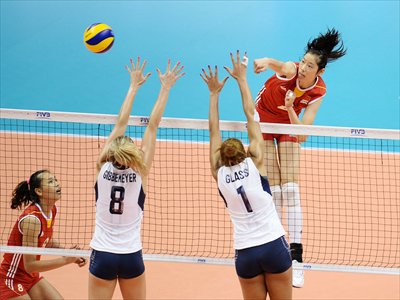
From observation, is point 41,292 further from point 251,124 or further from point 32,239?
point 251,124

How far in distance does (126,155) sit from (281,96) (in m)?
2.75

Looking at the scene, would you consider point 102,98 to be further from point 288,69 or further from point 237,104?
point 288,69

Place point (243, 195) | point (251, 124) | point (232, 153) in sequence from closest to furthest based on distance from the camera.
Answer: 1. point (243, 195)
2. point (232, 153)
3. point (251, 124)

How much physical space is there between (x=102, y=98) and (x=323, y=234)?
697 centimetres

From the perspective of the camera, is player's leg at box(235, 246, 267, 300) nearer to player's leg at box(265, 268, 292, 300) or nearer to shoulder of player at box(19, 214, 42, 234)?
player's leg at box(265, 268, 292, 300)

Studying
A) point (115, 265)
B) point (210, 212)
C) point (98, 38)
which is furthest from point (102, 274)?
point (210, 212)

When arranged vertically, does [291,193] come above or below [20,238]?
above

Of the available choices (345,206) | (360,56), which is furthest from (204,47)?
(345,206)

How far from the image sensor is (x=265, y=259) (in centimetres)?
675

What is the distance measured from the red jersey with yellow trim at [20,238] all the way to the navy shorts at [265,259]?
212 centimetres

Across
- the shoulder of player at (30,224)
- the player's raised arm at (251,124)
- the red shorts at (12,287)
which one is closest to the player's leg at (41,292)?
the red shorts at (12,287)

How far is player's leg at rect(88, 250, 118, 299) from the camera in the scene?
263 inches

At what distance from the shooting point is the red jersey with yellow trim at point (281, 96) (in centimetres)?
873

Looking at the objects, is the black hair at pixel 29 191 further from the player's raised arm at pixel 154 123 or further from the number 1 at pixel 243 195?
the number 1 at pixel 243 195
